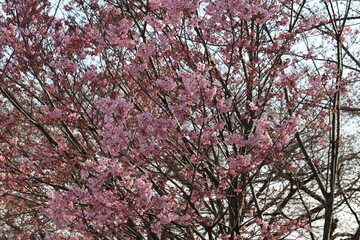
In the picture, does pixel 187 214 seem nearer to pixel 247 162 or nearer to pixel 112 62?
pixel 247 162

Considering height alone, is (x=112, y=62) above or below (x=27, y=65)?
above

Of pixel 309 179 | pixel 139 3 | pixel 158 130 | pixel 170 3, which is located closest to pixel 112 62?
pixel 139 3

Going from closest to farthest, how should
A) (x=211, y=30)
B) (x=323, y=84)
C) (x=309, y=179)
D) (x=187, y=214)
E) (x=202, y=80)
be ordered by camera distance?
1. (x=202, y=80)
2. (x=187, y=214)
3. (x=323, y=84)
4. (x=211, y=30)
5. (x=309, y=179)

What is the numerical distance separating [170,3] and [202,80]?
1.28 meters

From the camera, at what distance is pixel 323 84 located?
4.90m

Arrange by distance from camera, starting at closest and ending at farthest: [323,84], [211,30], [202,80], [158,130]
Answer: [202,80] → [158,130] → [323,84] → [211,30]

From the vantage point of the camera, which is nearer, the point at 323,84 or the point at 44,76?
the point at 323,84

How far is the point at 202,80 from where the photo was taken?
12.5 ft

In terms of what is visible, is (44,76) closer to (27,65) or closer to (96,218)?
(27,65)

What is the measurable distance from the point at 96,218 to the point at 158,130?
1226 mm

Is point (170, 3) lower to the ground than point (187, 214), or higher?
higher

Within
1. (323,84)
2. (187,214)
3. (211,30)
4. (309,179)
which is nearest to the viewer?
(187,214)

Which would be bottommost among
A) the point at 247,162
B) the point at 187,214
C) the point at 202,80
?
the point at 187,214

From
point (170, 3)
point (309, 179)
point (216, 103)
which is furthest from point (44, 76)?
point (309, 179)
